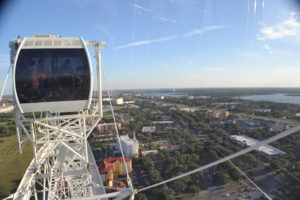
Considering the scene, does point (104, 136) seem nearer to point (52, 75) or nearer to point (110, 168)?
point (110, 168)

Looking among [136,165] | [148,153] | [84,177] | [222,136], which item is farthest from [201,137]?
[84,177]

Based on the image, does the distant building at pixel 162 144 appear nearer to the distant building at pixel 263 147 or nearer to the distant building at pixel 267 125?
the distant building at pixel 263 147

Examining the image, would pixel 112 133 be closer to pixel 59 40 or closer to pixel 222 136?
pixel 222 136

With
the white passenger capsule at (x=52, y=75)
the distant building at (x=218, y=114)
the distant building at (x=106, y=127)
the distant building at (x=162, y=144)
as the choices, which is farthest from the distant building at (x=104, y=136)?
the white passenger capsule at (x=52, y=75)

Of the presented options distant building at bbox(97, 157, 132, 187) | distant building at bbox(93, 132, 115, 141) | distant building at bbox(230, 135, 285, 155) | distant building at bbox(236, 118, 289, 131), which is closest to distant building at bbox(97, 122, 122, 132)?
distant building at bbox(93, 132, 115, 141)

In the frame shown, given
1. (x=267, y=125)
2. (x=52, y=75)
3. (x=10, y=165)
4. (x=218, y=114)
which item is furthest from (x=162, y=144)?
(x=52, y=75)

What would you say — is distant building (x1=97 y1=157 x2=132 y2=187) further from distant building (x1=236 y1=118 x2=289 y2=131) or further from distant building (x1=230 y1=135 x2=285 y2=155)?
distant building (x1=236 y1=118 x2=289 y2=131)
